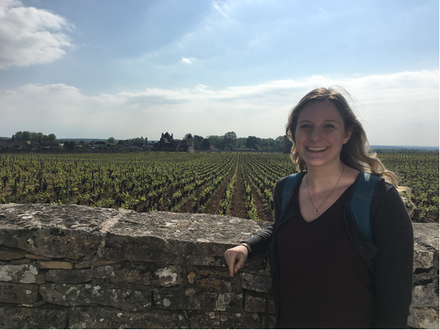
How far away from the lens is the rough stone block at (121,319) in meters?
1.75

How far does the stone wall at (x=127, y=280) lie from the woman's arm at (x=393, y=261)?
0.70 meters

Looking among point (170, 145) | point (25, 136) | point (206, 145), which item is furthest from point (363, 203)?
point (25, 136)

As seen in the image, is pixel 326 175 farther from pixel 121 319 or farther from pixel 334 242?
pixel 121 319

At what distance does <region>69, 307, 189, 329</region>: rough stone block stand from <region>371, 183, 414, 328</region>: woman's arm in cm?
124

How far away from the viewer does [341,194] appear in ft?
4.14

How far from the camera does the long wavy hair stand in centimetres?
135

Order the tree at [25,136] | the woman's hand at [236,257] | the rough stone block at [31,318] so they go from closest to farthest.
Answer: the woman's hand at [236,257]
the rough stone block at [31,318]
the tree at [25,136]

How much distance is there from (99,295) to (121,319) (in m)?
0.22

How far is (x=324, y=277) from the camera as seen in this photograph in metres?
1.16

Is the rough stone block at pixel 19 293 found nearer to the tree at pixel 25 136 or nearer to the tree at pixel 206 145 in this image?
the tree at pixel 206 145

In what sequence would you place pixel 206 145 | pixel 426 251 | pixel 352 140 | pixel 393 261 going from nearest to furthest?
pixel 393 261 < pixel 352 140 < pixel 426 251 < pixel 206 145

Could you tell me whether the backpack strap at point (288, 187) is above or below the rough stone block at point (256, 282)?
above

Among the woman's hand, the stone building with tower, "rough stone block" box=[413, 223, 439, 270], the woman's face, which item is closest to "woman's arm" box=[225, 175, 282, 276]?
the woman's hand

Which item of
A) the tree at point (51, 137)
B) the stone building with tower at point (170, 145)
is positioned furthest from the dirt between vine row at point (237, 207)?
the tree at point (51, 137)
